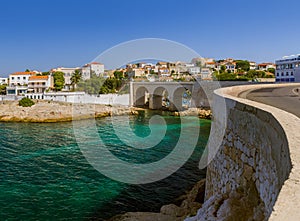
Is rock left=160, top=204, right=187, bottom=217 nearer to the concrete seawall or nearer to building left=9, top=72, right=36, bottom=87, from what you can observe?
the concrete seawall

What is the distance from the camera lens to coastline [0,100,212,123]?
37344 mm

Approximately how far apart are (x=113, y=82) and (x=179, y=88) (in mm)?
17611

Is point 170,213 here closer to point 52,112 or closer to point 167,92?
point 52,112

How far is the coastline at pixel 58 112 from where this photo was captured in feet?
123

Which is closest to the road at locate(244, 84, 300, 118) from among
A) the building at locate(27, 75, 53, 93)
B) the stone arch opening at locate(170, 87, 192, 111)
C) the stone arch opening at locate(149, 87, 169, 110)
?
the stone arch opening at locate(170, 87, 192, 111)

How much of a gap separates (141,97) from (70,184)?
1585 inches

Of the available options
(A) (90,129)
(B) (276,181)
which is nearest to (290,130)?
(B) (276,181)

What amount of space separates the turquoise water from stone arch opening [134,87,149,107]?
29555 millimetres

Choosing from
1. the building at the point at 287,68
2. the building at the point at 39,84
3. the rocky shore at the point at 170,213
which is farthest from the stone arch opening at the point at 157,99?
the rocky shore at the point at 170,213

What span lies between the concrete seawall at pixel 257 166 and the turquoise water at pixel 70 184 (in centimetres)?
548

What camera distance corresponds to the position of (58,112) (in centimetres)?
3891

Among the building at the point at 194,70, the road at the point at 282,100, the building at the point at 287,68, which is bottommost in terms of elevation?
the road at the point at 282,100

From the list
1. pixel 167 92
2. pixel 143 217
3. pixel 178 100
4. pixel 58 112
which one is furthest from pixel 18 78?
pixel 143 217

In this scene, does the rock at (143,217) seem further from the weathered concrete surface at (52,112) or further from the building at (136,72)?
the building at (136,72)
